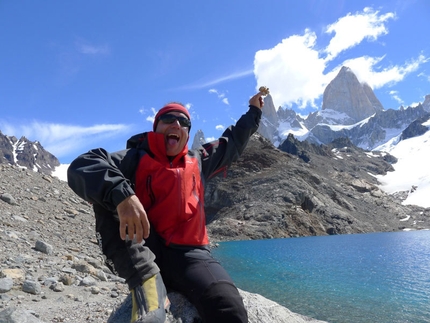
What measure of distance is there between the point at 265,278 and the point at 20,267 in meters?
19.1

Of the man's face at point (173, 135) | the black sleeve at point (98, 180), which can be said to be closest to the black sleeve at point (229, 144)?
the man's face at point (173, 135)

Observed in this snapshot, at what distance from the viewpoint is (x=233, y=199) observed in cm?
9869

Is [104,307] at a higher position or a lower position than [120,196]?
lower

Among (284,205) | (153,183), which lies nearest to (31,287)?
(153,183)

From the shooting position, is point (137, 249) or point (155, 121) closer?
point (137, 249)

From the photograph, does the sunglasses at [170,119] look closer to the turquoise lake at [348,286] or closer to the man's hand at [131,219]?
the man's hand at [131,219]

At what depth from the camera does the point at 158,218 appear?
3.48m

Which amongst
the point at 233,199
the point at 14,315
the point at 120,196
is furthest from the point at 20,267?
the point at 233,199

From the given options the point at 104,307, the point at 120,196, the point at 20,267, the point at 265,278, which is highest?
the point at 120,196

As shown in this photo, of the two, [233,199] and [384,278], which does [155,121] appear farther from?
[233,199]

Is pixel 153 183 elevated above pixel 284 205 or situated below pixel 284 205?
above

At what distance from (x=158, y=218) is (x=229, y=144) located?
151cm

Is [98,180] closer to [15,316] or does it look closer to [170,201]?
[170,201]

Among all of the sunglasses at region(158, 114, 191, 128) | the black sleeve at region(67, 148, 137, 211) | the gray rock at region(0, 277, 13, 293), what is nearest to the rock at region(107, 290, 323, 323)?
the black sleeve at region(67, 148, 137, 211)
